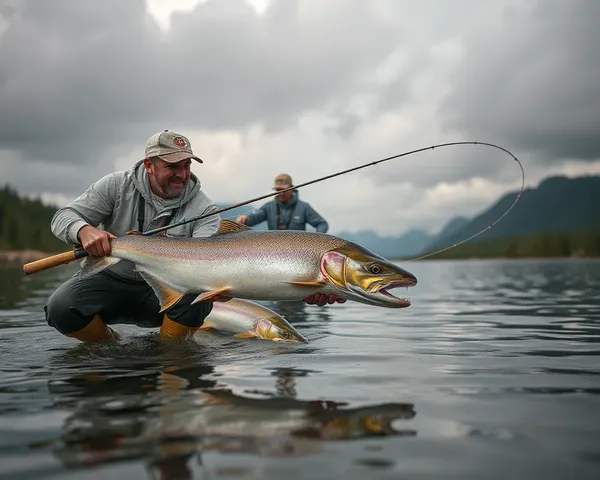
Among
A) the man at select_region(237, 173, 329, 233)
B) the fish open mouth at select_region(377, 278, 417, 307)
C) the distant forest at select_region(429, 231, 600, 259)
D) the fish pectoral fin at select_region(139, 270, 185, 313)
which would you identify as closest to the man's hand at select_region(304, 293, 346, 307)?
the fish open mouth at select_region(377, 278, 417, 307)

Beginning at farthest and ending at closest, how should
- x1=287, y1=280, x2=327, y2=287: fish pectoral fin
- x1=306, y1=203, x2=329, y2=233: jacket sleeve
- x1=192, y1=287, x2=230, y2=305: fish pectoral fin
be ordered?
x1=306, y1=203, x2=329, y2=233: jacket sleeve
x1=192, y1=287, x2=230, y2=305: fish pectoral fin
x1=287, y1=280, x2=327, y2=287: fish pectoral fin

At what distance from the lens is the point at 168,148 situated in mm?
6344

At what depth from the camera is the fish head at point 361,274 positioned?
523 centimetres

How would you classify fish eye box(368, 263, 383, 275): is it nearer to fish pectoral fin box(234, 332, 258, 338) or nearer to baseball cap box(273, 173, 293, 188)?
fish pectoral fin box(234, 332, 258, 338)

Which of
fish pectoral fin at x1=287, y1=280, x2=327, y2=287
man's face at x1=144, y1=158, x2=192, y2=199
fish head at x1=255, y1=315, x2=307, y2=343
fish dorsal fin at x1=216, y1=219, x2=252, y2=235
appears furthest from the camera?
fish head at x1=255, y1=315, x2=307, y2=343

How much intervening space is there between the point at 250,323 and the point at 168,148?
95.3 inches

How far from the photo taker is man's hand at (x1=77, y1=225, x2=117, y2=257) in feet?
18.9

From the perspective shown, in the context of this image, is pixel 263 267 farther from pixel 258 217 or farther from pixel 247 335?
pixel 258 217

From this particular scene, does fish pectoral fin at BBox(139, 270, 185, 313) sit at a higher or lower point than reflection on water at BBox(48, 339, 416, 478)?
higher

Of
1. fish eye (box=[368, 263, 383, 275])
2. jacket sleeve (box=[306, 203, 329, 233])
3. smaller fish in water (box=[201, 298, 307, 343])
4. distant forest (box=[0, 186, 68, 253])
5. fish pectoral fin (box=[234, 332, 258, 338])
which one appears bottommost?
fish pectoral fin (box=[234, 332, 258, 338])

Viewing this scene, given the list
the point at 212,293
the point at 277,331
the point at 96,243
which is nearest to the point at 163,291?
the point at 212,293

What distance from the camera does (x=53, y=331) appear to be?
843 centimetres

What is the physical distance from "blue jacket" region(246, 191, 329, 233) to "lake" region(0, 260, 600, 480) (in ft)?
21.6

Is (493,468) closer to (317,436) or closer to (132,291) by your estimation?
(317,436)
